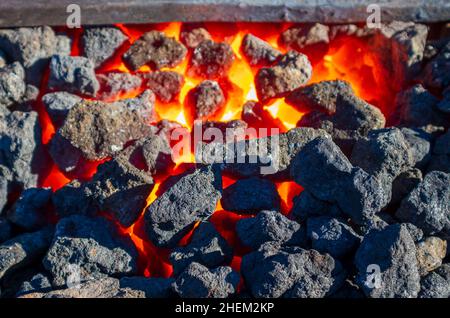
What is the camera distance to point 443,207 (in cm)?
243

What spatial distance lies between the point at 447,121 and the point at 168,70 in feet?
4.90

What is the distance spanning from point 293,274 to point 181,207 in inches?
21.7

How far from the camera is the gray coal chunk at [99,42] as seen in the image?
320 centimetres

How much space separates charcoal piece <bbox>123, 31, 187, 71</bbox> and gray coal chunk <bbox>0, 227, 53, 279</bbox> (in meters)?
1.05

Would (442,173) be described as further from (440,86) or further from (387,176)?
(440,86)

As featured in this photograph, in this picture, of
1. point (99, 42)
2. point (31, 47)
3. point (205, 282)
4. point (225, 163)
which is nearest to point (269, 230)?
point (205, 282)

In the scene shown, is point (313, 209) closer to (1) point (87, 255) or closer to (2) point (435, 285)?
(2) point (435, 285)

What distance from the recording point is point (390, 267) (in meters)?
2.17

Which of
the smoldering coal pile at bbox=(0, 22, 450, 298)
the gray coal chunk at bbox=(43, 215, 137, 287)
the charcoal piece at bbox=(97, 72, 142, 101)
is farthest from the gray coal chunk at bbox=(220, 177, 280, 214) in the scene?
the charcoal piece at bbox=(97, 72, 142, 101)

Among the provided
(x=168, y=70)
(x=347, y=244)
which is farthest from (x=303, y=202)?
(x=168, y=70)

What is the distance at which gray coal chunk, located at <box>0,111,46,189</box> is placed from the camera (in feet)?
9.37

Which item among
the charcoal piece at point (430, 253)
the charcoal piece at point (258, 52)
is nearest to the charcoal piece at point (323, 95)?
the charcoal piece at point (258, 52)

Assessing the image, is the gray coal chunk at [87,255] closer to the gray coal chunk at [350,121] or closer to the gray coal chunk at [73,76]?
the gray coal chunk at [73,76]
